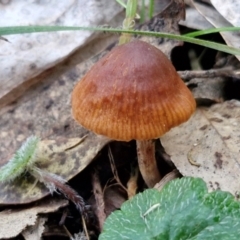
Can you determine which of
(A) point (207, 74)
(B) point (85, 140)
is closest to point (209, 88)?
(A) point (207, 74)

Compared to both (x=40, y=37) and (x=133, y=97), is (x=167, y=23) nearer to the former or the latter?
(x=40, y=37)

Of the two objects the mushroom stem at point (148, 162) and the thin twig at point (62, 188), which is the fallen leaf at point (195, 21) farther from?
the thin twig at point (62, 188)

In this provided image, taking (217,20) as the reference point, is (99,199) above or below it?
below

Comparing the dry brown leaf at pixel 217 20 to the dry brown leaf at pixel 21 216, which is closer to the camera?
the dry brown leaf at pixel 21 216

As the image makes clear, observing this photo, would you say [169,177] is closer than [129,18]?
Yes

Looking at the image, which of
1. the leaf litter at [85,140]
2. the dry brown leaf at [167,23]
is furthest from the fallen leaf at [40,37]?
the dry brown leaf at [167,23]

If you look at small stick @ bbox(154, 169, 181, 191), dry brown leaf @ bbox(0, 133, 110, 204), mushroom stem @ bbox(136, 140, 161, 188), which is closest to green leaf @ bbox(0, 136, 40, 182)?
dry brown leaf @ bbox(0, 133, 110, 204)
